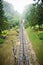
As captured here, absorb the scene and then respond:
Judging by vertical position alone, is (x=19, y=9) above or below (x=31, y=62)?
above

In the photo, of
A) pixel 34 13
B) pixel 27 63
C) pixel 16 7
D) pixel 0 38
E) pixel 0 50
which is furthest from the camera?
pixel 34 13

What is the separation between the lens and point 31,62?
32.4ft

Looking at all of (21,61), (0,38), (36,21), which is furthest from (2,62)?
(36,21)

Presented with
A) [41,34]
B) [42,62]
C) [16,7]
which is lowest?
[42,62]

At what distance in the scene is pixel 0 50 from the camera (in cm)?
1313

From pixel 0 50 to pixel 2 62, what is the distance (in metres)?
2.96

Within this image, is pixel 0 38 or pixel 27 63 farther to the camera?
pixel 0 38

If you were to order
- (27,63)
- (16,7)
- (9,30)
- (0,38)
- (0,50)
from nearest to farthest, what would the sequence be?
(27,63), (0,50), (16,7), (0,38), (9,30)

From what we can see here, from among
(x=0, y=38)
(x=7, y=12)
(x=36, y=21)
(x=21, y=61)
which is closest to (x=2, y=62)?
(x=21, y=61)

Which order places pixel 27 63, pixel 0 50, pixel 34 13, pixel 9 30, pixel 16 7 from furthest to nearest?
pixel 34 13 < pixel 9 30 < pixel 16 7 < pixel 0 50 < pixel 27 63

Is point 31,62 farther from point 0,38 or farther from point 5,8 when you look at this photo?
point 5,8

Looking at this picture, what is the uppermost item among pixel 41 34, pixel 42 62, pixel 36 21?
pixel 36 21

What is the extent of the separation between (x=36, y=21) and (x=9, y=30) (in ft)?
13.7

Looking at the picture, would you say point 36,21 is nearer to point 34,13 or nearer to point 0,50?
point 34,13
